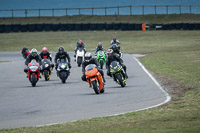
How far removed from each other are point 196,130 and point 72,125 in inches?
101

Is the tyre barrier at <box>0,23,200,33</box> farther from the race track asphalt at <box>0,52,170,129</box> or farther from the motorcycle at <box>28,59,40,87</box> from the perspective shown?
the motorcycle at <box>28,59,40,87</box>

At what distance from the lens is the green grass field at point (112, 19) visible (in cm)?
7650

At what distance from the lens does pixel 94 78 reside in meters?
16.0

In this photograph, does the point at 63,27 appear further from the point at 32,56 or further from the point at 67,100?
the point at 67,100

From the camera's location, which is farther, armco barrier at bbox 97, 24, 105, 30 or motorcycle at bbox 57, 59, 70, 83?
armco barrier at bbox 97, 24, 105, 30

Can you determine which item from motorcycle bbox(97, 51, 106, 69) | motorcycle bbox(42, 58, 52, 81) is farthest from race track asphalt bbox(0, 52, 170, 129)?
motorcycle bbox(97, 51, 106, 69)

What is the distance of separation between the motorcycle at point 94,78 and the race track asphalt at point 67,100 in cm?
30

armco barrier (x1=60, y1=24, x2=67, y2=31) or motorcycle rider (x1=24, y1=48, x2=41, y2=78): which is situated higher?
armco barrier (x1=60, y1=24, x2=67, y2=31)

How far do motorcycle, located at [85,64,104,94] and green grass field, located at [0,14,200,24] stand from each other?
197 feet

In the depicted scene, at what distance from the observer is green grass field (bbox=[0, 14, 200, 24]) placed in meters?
76.5

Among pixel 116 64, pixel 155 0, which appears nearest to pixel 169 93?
pixel 116 64

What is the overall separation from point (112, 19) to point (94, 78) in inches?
2569

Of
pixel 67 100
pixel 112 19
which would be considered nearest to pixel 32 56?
pixel 67 100

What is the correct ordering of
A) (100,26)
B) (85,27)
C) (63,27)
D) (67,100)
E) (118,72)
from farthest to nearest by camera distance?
(63,27), (100,26), (85,27), (118,72), (67,100)
